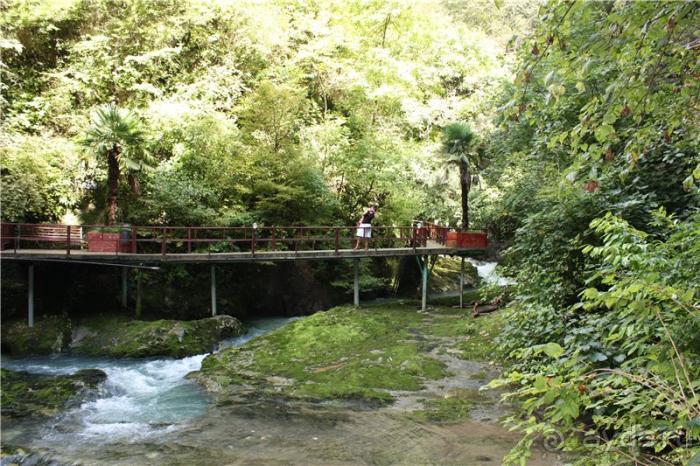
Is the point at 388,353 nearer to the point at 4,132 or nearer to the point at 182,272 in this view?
the point at 182,272

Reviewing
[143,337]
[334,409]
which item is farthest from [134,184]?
[334,409]

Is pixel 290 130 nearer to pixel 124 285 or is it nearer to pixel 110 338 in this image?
pixel 124 285

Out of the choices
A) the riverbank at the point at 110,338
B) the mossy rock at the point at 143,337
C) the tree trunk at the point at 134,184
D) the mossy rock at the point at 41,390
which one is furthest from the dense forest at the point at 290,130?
the mossy rock at the point at 41,390

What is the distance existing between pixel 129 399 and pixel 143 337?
10.6 feet

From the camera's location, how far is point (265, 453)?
6.21 m

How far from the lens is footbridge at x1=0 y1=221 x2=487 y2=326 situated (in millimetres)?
13172

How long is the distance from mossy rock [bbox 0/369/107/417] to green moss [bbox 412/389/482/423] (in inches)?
233

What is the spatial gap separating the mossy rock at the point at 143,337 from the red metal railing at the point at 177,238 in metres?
2.15

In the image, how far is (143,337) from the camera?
1193 centimetres

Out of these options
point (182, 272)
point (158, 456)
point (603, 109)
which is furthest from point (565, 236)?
point (182, 272)

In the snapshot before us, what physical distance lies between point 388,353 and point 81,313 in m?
8.97

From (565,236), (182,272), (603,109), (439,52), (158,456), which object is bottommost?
(158,456)

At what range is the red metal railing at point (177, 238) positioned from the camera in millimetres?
13609

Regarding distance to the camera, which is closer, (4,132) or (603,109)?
(603,109)
